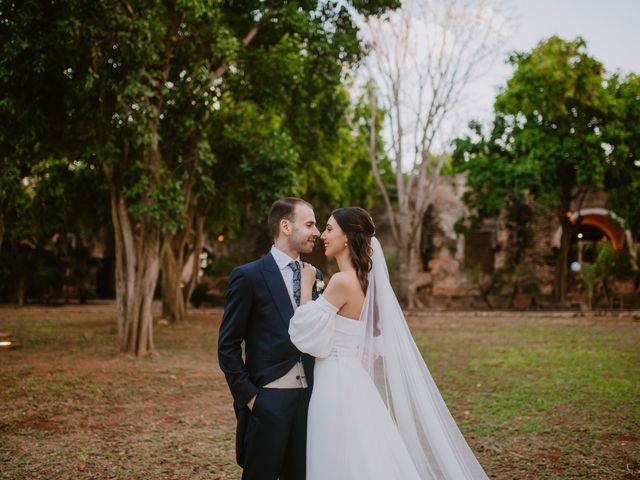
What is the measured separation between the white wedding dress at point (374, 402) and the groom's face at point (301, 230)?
0.38 m

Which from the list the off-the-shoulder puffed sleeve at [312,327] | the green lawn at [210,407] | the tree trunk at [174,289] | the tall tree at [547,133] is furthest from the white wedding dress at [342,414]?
the tall tree at [547,133]

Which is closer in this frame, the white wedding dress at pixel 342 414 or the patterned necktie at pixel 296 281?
the white wedding dress at pixel 342 414

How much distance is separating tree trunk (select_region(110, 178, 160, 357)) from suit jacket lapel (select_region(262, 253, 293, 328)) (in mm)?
8927

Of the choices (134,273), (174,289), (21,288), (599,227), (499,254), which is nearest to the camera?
(134,273)

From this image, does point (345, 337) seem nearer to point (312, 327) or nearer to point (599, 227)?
point (312, 327)

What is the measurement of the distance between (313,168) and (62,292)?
49.7ft

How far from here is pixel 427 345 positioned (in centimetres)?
1475

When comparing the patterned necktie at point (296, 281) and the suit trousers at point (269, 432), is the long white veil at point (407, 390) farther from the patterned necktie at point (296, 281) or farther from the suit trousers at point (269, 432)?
the suit trousers at point (269, 432)

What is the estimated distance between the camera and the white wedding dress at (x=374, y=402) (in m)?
3.53

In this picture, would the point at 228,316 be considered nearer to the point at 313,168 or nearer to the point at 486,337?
the point at 486,337

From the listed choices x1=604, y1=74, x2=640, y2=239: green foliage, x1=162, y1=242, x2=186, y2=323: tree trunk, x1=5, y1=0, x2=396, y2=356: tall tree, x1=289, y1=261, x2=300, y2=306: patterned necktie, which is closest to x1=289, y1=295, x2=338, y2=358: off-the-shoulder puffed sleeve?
x1=289, y1=261, x2=300, y2=306: patterned necktie

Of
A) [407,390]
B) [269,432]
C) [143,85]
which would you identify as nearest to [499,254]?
[143,85]

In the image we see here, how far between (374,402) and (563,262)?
85.5 feet

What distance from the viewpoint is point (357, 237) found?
3.87m
